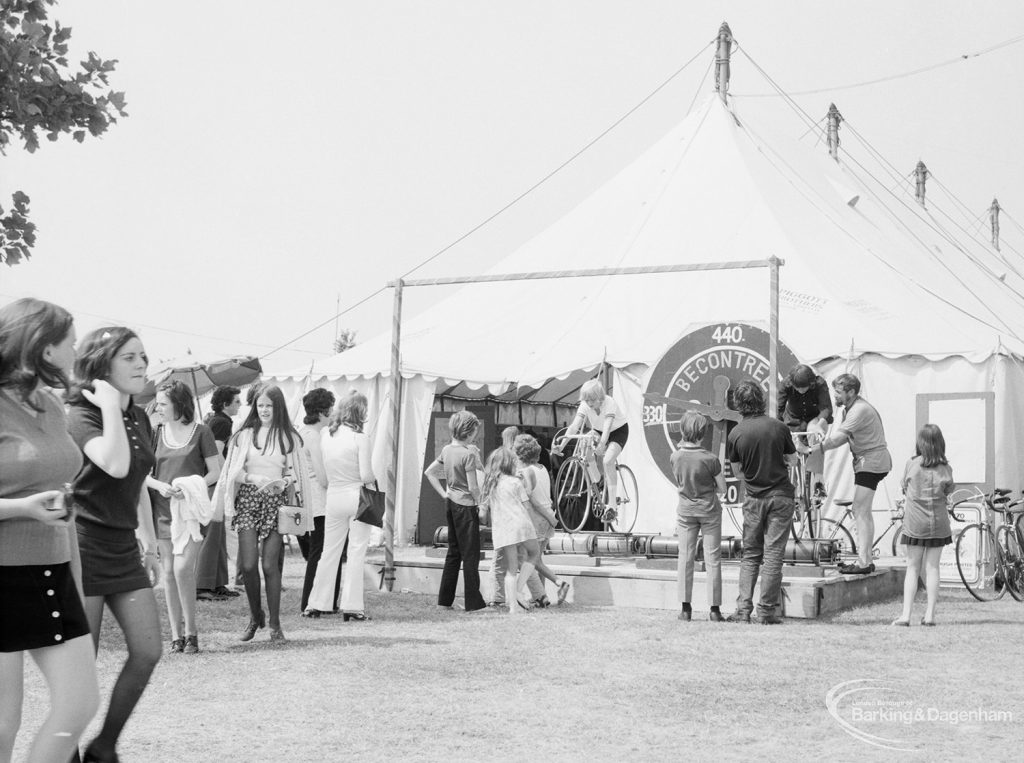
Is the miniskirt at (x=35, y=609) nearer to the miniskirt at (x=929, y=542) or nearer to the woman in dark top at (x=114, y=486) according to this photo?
the woman in dark top at (x=114, y=486)

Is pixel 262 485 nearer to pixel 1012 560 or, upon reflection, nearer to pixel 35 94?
pixel 35 94

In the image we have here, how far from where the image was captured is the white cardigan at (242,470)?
743cm

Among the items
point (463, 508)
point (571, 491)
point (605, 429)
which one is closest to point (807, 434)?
point (605, 429)

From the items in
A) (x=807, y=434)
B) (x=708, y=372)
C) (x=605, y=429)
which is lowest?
(x=807, y=434)

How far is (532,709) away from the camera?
5.70 m

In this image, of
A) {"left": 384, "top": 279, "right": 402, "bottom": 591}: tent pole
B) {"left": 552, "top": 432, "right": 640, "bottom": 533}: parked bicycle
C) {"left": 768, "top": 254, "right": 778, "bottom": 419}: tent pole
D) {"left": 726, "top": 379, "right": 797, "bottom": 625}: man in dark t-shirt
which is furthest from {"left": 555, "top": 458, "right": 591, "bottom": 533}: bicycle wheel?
{"left": 726, "top": 379, "right": 797, "bottom": 625}: man in dark t-shirt

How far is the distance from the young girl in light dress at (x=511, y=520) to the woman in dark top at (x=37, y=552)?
6158 millimetres

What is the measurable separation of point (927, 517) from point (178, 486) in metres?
5.27

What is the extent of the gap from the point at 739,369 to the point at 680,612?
9.73 ft

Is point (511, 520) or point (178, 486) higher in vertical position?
point (178, 486)

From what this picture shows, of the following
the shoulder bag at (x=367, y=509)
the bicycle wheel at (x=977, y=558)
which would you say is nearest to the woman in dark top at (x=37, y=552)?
the shoulder bag at (x=367, y=509)

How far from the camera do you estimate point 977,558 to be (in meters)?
11.1

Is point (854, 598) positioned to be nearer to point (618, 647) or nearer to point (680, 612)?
point (680, 612)

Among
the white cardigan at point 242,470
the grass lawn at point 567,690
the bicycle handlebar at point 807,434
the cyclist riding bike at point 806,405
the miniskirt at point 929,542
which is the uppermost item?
the cyclist riding bike at point 806,405
